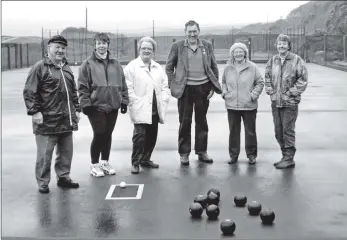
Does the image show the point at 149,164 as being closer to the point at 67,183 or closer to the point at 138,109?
the point at 138,109

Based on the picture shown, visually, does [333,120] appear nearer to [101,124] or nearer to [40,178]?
[101,124]

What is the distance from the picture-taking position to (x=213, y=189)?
23.8ft

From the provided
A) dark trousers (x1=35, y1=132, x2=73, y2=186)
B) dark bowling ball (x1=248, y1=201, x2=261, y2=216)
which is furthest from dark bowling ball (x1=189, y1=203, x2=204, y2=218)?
dark trousers (x1=35, y1=132, x2=73, y2=186)

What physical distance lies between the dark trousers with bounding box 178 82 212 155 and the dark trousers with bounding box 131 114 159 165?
1.46 feet

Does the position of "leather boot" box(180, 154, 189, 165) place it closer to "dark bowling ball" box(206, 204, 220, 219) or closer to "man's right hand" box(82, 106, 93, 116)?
"man's right hand" box(82, 106, 93, 116)

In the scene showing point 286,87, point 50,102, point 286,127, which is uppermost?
point 286,87

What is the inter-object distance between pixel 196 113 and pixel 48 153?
2489mm

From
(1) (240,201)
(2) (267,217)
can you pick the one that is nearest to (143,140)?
(1) (240,201)

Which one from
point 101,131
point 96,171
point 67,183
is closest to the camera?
point 67,183

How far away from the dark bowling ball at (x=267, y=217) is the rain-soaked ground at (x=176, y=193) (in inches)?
3.1

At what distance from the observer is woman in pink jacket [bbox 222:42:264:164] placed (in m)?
9.02

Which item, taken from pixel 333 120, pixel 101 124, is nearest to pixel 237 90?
pixel 101 124

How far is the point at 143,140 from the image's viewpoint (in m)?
8.81

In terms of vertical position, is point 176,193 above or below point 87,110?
below
